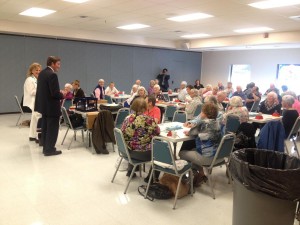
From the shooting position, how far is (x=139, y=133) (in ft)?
10.8

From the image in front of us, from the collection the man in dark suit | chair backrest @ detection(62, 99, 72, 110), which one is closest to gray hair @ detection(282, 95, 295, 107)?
the man in dark suit

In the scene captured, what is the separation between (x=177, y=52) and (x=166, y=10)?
710 centimetres

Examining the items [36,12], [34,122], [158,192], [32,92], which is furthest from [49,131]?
[36,12]

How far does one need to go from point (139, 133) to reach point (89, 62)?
24.7 feet

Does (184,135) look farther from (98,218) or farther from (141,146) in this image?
(98,218)

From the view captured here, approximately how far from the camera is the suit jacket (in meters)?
4.40

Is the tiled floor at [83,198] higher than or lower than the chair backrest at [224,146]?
lower

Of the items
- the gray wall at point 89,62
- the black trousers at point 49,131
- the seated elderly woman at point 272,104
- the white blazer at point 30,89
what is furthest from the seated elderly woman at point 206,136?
the gray wall at point 89,62

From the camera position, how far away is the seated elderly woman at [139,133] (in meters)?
3.27

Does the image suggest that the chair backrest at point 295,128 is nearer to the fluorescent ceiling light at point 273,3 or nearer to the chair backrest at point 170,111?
the fluorescent ceiling light at point 273,3

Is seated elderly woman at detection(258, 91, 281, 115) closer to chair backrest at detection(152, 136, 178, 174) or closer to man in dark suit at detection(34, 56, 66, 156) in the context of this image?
chair backrest at detection(152, 136, 178, 174)

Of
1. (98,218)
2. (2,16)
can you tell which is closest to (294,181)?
(98,218)

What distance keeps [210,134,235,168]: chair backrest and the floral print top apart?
723 mm

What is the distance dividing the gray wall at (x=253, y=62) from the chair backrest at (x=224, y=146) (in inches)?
347
